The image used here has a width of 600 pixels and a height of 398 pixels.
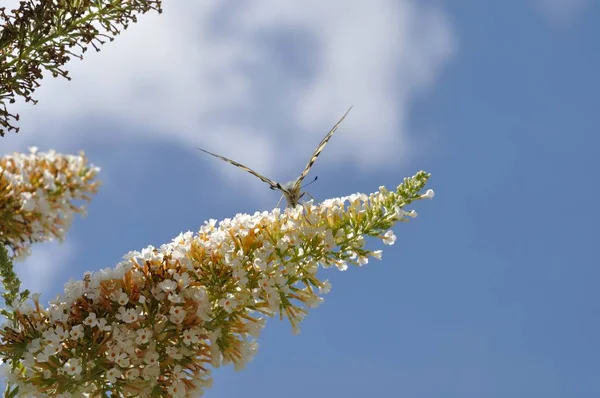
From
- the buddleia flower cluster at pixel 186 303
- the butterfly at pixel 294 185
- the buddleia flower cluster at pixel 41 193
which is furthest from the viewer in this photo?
the butterfly at pixel 294 185

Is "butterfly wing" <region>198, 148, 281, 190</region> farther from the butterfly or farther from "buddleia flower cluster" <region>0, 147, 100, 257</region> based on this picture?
"buddleia flower cluster" <region>0, 147, 100, 257</region>

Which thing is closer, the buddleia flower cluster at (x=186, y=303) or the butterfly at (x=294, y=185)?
the buddleia flower cluster at (x=186, y=303)

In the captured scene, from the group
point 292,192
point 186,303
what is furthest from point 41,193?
point 292,192

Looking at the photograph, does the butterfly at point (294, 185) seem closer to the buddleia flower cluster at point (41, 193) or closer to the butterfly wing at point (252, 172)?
the butterfly wing at point (252, 172)

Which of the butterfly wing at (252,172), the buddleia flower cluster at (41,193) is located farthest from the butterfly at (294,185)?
the buddleia flower cluster at (41,193)

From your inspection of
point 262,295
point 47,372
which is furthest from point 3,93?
point 262,295

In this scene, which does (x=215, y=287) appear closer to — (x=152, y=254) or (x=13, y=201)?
(x=152, y=254)

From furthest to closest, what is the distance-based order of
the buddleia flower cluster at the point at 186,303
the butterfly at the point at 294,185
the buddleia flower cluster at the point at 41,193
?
the butterfly at the point at 294,185 < the buddleia flower cluster at the point at 186,303 < the buddleia flower cluster at the point at 41,193
